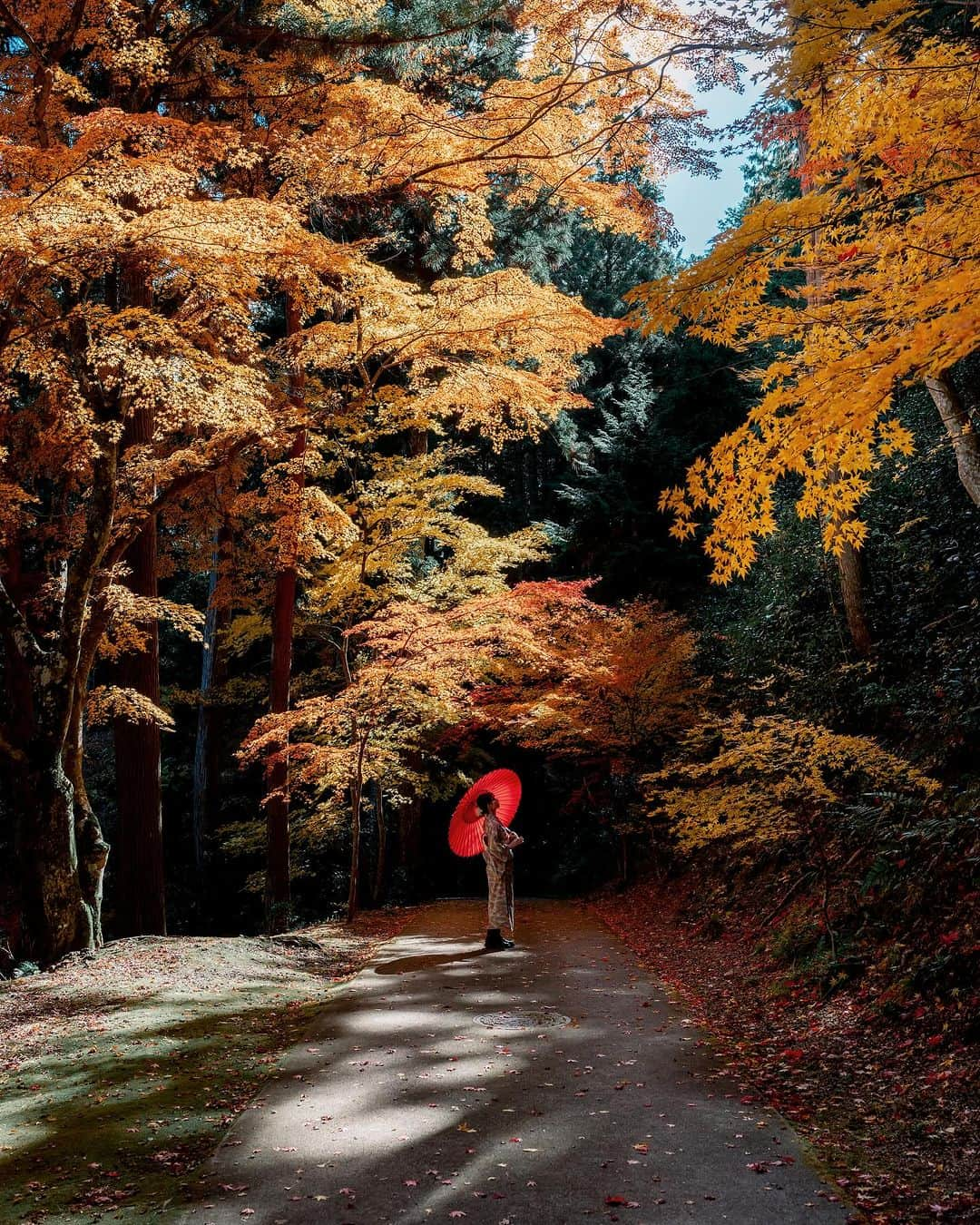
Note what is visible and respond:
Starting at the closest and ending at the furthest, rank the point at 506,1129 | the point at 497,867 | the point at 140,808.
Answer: the point at 506,1129 < the point at 497,867 < the point at 140,808

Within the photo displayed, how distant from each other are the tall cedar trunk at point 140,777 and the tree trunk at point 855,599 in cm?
897

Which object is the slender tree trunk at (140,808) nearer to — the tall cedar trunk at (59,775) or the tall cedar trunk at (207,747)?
the tall cedar trunk at (59,775)

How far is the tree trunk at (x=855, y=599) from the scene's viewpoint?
35.1 feet

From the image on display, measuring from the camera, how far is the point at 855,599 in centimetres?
1084

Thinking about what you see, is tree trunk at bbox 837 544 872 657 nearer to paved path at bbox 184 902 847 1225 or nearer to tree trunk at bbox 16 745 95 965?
paved path at bbox 184 902 847 1225

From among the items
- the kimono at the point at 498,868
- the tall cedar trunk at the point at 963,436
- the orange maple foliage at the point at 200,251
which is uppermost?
the orange maple foliage at the point at 200,251

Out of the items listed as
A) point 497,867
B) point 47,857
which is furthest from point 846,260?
point 47,857

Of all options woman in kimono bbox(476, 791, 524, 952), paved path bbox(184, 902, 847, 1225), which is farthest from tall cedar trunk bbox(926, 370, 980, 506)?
woman in kimono bbox(476, 791, 524, 952)

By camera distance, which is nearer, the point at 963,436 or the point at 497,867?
A: the point at 963,436

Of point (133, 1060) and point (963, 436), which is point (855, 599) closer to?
point (963, 436)

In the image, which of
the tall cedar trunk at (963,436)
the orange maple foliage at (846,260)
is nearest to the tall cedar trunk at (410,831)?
the tall cedar trunk at (963,436)

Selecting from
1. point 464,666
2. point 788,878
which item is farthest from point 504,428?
point 788,878

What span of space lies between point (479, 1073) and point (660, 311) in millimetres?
4334

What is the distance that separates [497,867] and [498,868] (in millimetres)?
14
